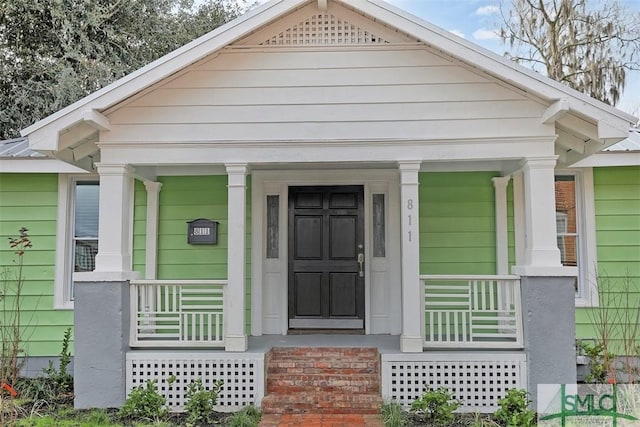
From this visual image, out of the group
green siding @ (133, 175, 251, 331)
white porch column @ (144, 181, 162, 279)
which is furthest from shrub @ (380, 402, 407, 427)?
white porch column @ (144, 181, 162, 279)

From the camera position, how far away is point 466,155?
5395 mm

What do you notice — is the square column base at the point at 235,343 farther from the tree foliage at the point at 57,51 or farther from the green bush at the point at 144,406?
the tree foliage at the point at 57,51

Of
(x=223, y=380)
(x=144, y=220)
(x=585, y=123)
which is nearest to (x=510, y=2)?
(x=585, y=123)

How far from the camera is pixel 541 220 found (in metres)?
5.22

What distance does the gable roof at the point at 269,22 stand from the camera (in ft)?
16.3

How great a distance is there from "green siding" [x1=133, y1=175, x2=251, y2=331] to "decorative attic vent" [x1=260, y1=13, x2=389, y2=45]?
7.26 ft

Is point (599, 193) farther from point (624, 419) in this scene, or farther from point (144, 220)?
point (144, 220)

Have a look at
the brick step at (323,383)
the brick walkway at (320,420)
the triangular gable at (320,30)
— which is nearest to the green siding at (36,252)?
the brick step at (323,383)

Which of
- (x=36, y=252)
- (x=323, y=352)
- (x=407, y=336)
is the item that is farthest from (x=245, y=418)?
(x=36, y=252)

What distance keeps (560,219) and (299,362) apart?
4.09 m

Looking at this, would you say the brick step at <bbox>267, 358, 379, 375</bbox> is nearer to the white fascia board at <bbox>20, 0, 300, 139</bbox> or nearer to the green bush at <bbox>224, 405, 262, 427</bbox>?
the green bush at <bbox>224, 405, 262, 427</bbox>

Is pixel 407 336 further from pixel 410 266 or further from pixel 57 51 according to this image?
pixel 57 51
